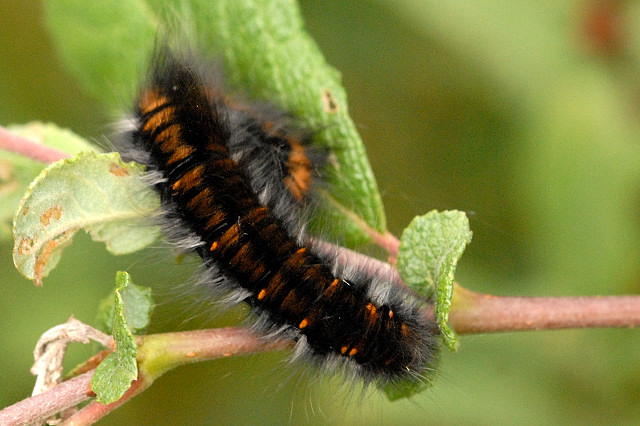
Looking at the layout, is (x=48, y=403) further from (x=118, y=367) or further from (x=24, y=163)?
(x=24, y=163)

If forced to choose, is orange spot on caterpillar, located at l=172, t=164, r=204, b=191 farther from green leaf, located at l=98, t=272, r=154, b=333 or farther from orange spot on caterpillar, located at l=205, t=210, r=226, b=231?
green leaf, located at l=98, t=272, r=154, b=333

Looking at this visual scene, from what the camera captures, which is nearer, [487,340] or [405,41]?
[487,340]

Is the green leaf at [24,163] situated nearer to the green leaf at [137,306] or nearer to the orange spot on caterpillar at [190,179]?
the orange spot on caterpillar at [190,179]

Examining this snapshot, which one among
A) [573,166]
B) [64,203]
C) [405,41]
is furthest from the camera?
[405,41]

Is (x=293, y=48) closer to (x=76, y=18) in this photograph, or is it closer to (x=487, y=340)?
(x=76, y=18)

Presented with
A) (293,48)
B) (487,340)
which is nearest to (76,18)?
(293,48)

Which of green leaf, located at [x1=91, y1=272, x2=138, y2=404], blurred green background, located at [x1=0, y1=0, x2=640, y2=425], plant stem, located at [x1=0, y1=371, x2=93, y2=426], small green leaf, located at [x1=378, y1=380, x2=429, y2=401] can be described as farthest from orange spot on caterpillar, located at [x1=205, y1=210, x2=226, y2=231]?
blurred green background, located at [x1=0, y1=0, x2=640, y2=425]

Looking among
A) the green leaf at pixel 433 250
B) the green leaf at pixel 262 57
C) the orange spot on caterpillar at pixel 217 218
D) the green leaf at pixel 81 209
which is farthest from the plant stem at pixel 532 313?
the green leaf at pixel 81 209
